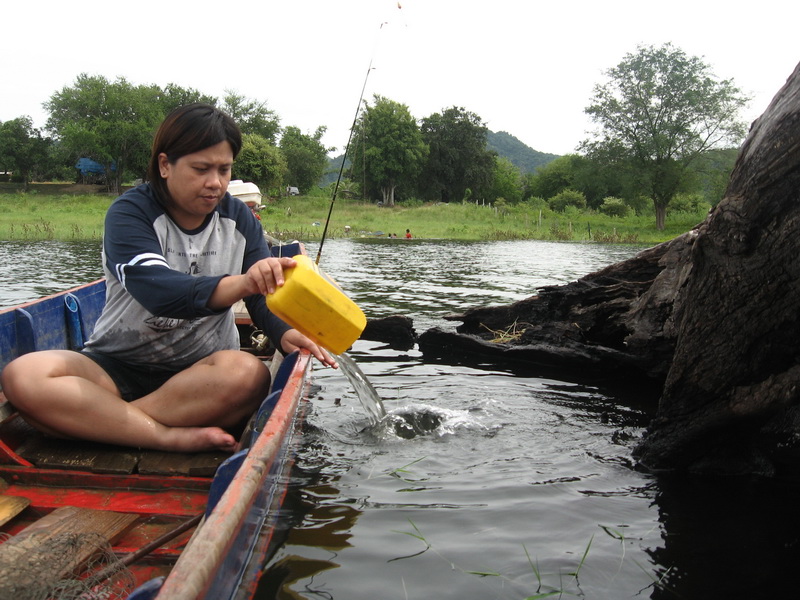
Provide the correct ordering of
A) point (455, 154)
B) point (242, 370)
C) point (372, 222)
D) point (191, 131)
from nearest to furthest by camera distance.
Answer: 1. point (191, 131)
2. point (242, 370)
3. point (372, 222)
4. point (455, 154)

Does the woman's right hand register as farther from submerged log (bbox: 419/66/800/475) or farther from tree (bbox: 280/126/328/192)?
tree (bbox: 280/126/328/192)

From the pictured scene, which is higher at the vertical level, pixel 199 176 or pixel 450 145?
pixel 450 145

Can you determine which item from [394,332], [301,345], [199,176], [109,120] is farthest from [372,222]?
[199,176]

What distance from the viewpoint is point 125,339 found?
3.24 meters

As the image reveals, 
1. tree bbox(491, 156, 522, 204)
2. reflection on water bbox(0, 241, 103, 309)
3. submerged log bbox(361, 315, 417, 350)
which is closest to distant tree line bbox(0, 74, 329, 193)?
tree bbox(491, 156, 522, 204)

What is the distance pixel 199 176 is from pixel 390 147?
202ft

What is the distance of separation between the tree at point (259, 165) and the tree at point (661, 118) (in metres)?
24.6

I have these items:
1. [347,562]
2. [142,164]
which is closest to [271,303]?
[347,562]

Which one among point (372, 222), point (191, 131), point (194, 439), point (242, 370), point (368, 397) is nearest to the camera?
point (191, 131)

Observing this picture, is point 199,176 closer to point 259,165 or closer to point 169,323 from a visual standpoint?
point 169,323

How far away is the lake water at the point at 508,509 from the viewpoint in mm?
2975

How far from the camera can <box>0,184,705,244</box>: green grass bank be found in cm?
2684

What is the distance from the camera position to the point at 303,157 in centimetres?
7150

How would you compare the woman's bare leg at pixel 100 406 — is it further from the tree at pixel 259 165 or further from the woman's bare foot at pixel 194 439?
the tree at pixel 259 165
